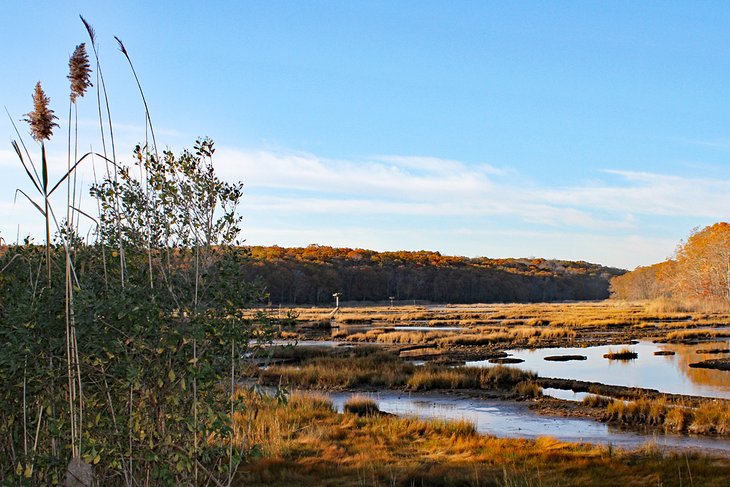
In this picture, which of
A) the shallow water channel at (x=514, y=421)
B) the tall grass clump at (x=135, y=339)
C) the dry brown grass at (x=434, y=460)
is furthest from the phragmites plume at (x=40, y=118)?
the shallow water channel at (x=514, y=421)

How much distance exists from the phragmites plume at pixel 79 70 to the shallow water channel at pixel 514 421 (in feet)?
40.8

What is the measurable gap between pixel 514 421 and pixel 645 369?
500 inches

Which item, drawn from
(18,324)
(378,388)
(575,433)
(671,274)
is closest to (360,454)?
(575,433)

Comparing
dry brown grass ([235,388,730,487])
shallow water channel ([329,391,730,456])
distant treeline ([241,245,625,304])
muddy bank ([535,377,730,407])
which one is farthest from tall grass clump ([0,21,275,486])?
distant treeline ([241,245,625,304])

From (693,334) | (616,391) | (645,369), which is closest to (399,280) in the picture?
(693,334)

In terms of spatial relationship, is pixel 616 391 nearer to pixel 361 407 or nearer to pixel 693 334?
pixel 361 407

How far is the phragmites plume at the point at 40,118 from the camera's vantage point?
5.95 meters

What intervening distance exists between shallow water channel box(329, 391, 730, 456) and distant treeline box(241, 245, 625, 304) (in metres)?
82.1

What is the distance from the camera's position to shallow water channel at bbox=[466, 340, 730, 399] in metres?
23.6

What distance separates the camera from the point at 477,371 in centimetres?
2581

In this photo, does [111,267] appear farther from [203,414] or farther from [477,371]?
[477,371]

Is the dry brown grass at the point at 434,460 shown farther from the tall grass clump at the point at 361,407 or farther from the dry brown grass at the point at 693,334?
the dry brown grass at the point at 693,334

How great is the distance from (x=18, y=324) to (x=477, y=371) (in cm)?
2107

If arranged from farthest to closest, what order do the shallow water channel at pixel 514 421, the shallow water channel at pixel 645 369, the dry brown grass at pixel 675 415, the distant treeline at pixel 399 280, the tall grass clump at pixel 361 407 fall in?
the distant treeline at pixel 399 280
the shallow water channel at pixel 645 369
the tall grass clump at pixel 361 407
the dry brown grass at pixel 675 415
the shallow water channel at pixel 514 421
